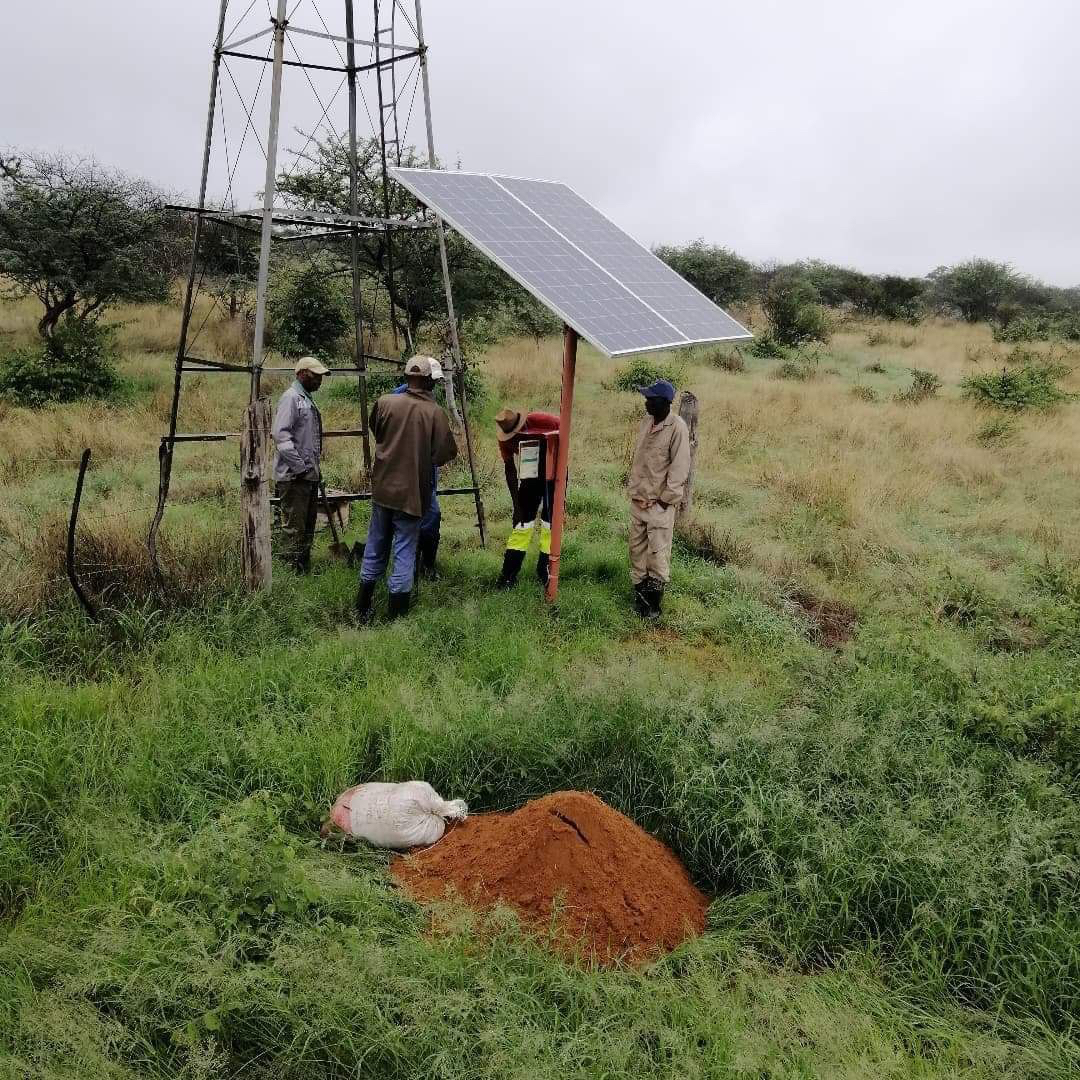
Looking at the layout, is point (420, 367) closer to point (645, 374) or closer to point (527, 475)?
point (527, 475)

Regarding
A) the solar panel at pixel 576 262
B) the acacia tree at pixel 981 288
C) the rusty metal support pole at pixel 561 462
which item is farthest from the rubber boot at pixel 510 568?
the acacia tree at pixel 981 288

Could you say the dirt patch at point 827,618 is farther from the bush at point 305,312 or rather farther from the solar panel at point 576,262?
the bush at point 305,312

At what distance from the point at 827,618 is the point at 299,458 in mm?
4427

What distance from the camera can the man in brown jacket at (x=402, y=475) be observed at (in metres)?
5.85

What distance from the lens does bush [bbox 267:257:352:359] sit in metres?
15.8

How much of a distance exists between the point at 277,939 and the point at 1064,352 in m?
24.1

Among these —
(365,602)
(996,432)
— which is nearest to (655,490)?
(365,602)

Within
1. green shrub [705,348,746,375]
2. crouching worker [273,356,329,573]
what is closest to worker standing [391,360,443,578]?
crouching worker [273,356,329,573]

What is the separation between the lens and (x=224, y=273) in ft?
70.5

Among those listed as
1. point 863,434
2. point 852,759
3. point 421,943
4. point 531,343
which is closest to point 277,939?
point 421,943

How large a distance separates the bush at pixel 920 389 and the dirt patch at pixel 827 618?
9571 millimetres

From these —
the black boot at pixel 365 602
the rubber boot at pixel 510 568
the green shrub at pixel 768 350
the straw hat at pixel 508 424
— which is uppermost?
the green shrub at pixel 768 350

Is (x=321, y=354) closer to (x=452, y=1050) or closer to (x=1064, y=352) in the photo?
(x=452, y=1050)

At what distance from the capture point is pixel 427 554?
6.96 meters
